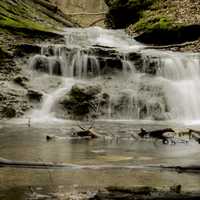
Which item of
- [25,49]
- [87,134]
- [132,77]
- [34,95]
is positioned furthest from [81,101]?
[87,134]

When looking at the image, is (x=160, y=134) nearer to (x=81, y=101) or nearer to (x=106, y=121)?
(x=106, y=121)

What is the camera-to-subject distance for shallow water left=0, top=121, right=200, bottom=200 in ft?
21.8

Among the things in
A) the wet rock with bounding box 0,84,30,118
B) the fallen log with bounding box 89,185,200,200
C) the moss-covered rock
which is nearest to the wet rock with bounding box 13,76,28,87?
the wet rock with bounding box 0,84,30,118

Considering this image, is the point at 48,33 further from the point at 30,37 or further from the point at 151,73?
the point at 151,73

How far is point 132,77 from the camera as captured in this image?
853 inches

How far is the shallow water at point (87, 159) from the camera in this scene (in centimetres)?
665

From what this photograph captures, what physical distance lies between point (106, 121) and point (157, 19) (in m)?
12.4

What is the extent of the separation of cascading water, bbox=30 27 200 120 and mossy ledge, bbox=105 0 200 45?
3.95 metres

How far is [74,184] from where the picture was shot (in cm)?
664

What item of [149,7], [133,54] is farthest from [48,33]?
[149,7]

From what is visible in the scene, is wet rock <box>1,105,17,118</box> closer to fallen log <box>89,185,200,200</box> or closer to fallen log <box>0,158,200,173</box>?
fallen log <box>0,158,200,173</box>

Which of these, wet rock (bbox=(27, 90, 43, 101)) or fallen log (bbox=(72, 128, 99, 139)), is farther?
wet rock (bbox=(27, 90, 43, 101))

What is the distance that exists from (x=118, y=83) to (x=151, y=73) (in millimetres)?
1504

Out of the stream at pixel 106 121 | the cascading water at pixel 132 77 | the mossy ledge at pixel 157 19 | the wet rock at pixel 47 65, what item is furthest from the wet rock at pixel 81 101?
the mossy ledge at pixel 157 19
